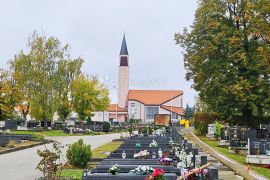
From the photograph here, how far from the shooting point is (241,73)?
133ft

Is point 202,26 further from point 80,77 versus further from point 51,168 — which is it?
point 51,168

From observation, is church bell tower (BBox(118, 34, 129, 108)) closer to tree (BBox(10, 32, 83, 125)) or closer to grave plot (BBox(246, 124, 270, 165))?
tree (BBox(10, 32, 83, 125))

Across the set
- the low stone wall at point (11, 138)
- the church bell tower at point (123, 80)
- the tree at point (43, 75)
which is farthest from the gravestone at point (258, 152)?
the church bell tower at point (123, 80)

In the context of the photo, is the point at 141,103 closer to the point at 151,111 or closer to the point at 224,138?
the point at 151,111

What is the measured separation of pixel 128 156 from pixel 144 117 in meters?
99.5

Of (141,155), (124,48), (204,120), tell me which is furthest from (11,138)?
(124,48)

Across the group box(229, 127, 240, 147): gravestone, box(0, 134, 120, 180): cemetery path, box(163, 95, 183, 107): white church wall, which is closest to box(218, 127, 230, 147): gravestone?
box(229, 127, 240, 147): gravestone

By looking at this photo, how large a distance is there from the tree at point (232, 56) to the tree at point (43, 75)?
60.6ft

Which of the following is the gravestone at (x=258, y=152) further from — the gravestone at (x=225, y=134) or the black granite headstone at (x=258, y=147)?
the gravestone at (x=225, y=134)

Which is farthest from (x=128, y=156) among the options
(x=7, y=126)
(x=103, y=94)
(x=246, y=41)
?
(x=103, y=94)

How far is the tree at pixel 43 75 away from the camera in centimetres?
5634

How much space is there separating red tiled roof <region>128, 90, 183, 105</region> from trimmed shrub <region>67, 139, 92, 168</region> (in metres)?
95.3

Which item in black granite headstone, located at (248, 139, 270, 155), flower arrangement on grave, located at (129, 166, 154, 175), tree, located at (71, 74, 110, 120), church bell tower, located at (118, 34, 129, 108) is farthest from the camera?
church bell tower, located at (118, 34, 129, 108)

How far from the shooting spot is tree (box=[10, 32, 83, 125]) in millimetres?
56344
